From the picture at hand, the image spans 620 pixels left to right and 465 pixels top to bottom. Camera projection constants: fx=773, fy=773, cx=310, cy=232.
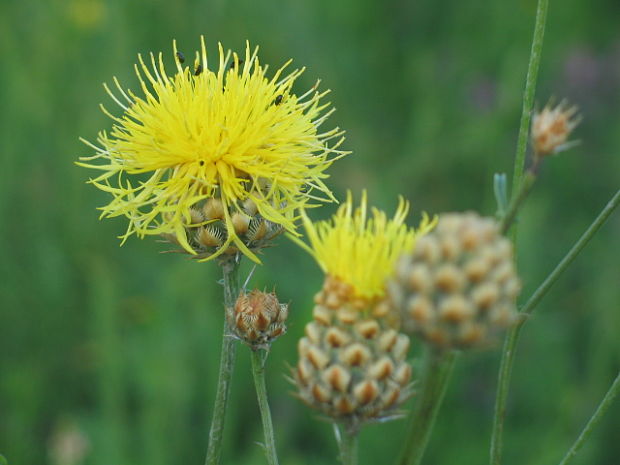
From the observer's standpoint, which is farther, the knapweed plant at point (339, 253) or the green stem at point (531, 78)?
the green stem at point (531, 78)

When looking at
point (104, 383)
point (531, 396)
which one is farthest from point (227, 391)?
point (531, 396)

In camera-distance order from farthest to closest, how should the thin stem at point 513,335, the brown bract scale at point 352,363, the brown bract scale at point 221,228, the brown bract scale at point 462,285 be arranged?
the brown bract scale at point 221,228
the thin stem at point 513,335
the brown bract scale at point 352,363
the brown bract scale at point 462,285

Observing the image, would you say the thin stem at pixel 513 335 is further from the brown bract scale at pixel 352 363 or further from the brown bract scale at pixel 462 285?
the brown bract scale at pixel 462 285

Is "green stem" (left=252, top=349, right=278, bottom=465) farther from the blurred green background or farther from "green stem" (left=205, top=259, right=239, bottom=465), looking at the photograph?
the blurred green background

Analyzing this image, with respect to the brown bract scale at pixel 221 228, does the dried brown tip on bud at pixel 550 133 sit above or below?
above

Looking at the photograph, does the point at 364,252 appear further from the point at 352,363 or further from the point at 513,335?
the point at 513,335

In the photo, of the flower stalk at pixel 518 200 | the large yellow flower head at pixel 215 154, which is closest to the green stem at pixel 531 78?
the flower stalk at pixel 518 200

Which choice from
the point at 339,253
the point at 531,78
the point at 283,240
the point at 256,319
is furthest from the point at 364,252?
the point at 283,240

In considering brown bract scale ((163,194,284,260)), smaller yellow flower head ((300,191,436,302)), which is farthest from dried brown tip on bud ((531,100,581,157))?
brown bract scale ((163,194,284,260))
